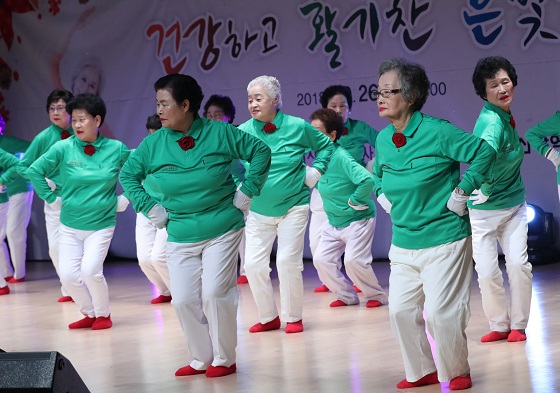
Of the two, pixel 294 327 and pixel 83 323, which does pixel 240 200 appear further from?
pixel 83 323

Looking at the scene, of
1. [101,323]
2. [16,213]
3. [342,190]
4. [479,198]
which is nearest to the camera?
[479,198]

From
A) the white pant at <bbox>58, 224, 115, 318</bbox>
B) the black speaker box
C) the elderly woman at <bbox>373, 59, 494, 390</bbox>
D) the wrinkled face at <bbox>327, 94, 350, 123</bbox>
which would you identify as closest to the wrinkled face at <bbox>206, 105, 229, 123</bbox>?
the wrinkled face at <bbox>327, 94, 350, 123</bbox>

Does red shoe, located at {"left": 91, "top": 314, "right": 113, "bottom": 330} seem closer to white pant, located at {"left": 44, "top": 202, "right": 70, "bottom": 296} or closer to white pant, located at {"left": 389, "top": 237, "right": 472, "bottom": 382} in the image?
white pant, located at {"left": 44, "top": 202, "right": 70, "bottom": 296}

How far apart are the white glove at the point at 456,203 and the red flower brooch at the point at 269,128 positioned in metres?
2.22

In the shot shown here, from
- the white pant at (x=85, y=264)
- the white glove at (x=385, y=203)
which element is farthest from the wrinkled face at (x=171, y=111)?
the white pant at (x=85, y=264)

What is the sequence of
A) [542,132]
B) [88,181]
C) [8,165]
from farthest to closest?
[8,165]
[88,181]
[542,132]

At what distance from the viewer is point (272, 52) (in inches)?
419

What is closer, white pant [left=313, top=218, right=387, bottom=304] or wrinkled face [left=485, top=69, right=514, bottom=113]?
wrinkled face [left=485, top=69, right=514, bottom=113]

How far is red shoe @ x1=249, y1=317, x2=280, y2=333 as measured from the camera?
6.53m

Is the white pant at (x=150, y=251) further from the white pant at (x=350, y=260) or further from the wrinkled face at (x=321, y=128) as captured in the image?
the wrinkled face at (x=321, y=128)

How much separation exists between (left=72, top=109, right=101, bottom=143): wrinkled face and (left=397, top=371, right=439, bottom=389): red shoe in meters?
3.39

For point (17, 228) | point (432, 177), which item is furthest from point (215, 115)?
point (432, 177)

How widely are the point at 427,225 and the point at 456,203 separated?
183 millimetres

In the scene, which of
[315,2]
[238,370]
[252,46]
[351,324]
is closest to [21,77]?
[252,46]
